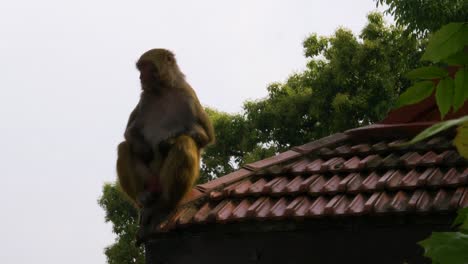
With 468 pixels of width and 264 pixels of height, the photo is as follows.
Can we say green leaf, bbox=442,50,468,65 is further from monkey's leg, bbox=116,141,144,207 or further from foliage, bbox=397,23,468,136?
monkey's leg, bbox=116,141,144,207

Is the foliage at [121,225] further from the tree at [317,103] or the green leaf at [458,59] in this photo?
the green leaf at [458,59]

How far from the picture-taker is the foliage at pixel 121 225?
30.7 m

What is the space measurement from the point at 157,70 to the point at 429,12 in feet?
52.4

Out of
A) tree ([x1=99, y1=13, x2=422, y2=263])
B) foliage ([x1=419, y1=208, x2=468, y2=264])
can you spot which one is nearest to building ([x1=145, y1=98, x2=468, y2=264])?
foliage ([x1=419, y1=208, x2=468, y2=264])

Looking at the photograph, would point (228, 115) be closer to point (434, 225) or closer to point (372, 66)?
point (372, 66)

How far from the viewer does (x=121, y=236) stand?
104 feet

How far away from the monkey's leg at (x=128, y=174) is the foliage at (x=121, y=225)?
22587 millimetres

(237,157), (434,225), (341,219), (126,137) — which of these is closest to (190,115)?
(126,137)

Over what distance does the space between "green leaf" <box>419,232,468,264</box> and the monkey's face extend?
718cm

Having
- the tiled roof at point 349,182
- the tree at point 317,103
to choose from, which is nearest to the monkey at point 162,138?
the tiled roof at point 349,182

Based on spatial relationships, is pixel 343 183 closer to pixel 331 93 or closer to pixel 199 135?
pixel 199 135

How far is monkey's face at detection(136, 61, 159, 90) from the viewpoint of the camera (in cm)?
823

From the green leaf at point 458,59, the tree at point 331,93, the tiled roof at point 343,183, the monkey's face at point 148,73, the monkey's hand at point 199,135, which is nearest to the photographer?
the green leaf at point 458,59

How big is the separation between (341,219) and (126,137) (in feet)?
8.36
